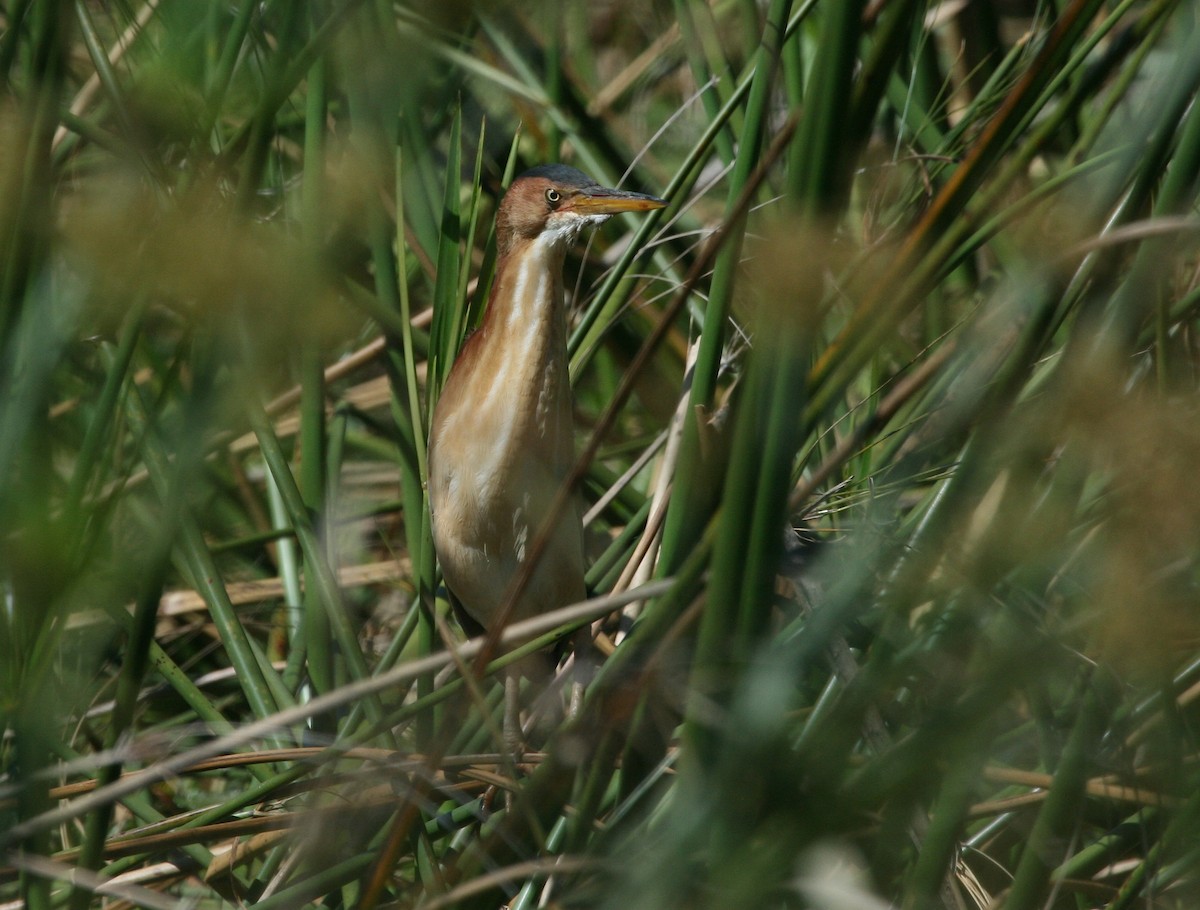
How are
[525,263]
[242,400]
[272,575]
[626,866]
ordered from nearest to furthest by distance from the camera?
[242,400]
[626,866]
[525,263]
[272,575]

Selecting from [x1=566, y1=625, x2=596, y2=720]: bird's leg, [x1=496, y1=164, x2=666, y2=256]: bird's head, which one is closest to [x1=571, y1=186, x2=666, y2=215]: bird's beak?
[x1=496, y1=164, x2=666, y2=256]: bird's head

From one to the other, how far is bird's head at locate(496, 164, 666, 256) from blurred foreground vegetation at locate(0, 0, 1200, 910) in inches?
3.7

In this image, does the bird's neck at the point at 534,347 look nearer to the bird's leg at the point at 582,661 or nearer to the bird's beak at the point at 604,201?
the bird's beak at the point at 604,201

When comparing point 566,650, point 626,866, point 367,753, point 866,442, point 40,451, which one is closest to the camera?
point 626,866

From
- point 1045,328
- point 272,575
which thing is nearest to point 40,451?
point 1045,328

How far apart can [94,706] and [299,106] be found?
3.44ft

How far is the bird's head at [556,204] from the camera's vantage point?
5.89 ft

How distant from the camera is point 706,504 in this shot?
3.42 ft

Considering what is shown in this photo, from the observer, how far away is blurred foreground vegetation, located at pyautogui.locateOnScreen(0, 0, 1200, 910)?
708 millimetres

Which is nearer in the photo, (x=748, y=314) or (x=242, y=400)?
(x=242, y=400)

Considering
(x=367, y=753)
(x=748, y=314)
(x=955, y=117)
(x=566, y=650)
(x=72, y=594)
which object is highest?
(x=72, y=594)

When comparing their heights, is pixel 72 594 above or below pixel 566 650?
above

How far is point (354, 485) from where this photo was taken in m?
2.41

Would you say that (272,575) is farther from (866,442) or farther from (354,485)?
(866,442)
